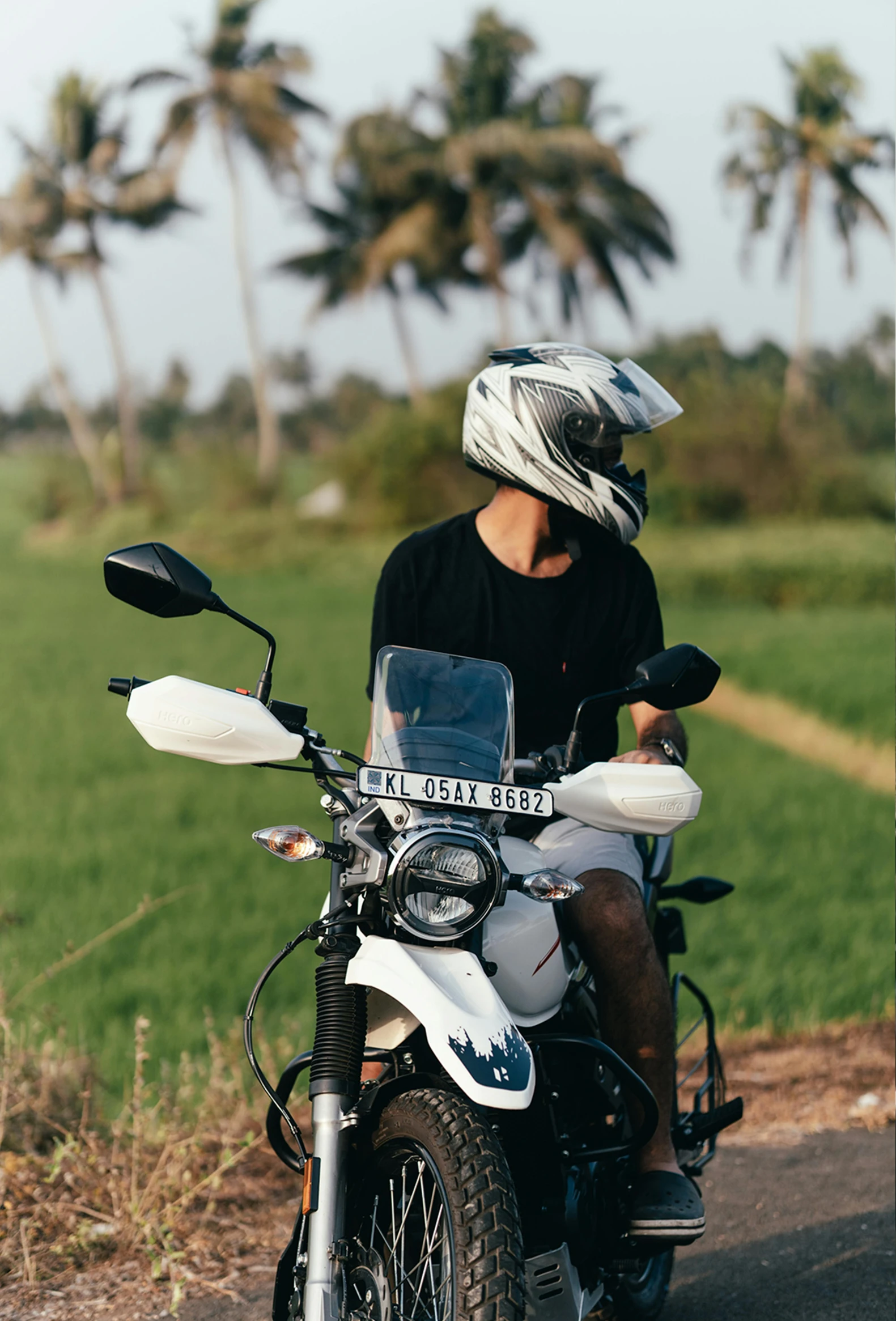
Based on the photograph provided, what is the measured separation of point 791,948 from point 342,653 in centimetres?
1505

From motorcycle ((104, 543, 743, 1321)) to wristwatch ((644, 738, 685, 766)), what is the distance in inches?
6.8

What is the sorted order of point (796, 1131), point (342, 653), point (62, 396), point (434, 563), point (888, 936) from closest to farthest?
point (434, 563) → point (796, 1131) → point (888, 936) → point (342, 653) → point (62, 396)

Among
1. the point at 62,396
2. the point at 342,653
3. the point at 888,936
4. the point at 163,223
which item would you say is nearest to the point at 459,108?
the point at 163,223

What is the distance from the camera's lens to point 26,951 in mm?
9109

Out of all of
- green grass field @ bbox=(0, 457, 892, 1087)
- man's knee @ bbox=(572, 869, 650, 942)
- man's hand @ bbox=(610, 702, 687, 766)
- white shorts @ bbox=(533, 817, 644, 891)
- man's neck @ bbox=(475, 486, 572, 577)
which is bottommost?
green grass field @ bbox=(0, 457, 892, 1087)

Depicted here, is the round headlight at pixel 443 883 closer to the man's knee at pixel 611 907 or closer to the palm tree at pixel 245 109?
the man's knee at pixel 611 907

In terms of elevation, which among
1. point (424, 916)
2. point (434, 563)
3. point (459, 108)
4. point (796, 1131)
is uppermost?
point (459, 108)

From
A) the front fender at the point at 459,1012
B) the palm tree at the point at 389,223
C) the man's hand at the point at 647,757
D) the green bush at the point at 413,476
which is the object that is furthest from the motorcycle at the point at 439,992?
the palm tree at the point at 389,223

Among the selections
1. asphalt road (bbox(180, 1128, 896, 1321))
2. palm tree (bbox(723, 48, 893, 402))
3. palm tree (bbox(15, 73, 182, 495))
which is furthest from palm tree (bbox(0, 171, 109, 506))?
asphalt road (bbox(180, 1128, 896, 1321))

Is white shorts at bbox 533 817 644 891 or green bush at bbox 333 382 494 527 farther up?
white shorts at bbox 533 817 644 891

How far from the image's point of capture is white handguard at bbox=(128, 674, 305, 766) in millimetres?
2576

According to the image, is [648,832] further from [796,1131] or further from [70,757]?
[70,757]

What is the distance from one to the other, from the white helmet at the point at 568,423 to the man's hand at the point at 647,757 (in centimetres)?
54

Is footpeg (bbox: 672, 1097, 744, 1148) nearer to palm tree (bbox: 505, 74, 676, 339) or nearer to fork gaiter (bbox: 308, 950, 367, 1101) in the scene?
fork gaiter (bbox: 308, 950, 367, 1101)
